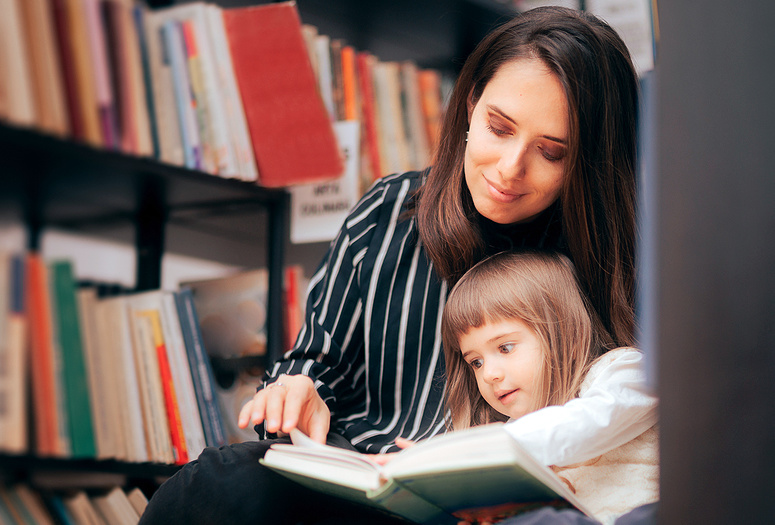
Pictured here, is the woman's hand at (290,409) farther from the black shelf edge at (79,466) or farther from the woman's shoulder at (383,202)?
the woman's shoulder at (383,202)

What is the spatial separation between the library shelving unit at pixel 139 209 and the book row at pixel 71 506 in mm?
30

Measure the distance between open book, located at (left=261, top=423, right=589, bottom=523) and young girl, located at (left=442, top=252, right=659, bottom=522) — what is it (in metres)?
0.11

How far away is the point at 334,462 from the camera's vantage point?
748mm

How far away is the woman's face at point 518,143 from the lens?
41.3 inches

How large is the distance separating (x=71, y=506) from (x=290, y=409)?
31cm

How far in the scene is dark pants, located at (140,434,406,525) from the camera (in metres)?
0.84

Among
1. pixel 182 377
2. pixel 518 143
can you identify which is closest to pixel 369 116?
pixel 518 143

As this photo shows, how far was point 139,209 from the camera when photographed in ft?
3.59

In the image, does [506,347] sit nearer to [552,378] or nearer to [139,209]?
[552,378]

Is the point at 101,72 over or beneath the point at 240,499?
over

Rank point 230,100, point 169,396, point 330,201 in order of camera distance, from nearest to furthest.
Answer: point 169,396 → point 230,100 → point 330,201

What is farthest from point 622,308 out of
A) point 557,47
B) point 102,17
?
point 102,17

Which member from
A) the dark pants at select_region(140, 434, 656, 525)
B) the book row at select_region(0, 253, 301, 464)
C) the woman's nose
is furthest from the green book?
the woman's nose

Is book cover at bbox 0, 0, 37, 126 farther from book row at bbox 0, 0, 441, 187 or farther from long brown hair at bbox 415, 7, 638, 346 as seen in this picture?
long brown hair at bbox 415, 7, 638, 346
